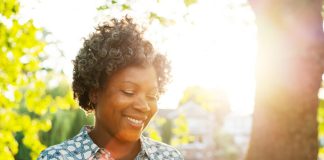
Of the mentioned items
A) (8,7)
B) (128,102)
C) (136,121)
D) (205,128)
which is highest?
(8,7)

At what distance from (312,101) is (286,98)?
23 cm

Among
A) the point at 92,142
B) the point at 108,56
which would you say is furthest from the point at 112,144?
the point at 108,56

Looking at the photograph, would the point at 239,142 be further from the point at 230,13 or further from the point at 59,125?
the point at 230,13

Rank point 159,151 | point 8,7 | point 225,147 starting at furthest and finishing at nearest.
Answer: point 225,147
point 8,7
point 159,151

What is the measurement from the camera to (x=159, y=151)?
124 inches

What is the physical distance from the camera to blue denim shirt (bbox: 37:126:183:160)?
2699 mm

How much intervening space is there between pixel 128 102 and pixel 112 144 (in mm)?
286

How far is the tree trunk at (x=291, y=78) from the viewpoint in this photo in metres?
4.43

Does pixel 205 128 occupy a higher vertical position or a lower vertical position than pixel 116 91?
lower

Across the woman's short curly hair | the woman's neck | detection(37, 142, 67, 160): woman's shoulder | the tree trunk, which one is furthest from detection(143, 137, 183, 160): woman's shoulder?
the tree trunk

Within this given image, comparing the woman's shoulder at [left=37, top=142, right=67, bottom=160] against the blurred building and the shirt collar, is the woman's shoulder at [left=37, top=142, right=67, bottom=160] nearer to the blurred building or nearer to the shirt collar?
the shirt collar

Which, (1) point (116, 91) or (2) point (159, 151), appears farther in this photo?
(2) point (159, 151)

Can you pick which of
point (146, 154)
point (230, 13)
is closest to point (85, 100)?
point (146, 154)

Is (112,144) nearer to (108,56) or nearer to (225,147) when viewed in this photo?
(108,56)
